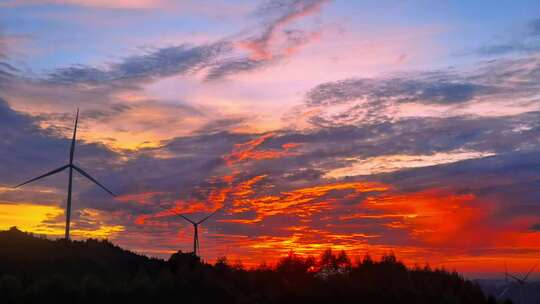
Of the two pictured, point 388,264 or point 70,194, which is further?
point 388,264

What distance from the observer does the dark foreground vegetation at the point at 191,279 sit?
88.7 meters

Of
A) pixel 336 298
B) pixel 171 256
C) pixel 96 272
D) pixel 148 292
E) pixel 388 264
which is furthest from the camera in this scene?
pixel 171 256

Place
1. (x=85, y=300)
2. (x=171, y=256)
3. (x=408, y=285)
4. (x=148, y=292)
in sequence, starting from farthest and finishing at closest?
1. (x=171, y=256)
2. (x=408, y=285)
3. (x=148, y=292)
4. (x=85, y=300)

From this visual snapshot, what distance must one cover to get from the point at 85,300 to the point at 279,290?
34.4m

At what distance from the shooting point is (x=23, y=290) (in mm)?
Result: 86438

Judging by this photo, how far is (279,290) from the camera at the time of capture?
107 m

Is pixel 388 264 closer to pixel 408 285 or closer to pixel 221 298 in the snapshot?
pixel 408 285

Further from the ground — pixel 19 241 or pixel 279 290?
pixel 19 241

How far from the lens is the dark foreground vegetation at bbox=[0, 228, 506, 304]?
88688mm

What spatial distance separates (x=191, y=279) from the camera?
10538 centimetres

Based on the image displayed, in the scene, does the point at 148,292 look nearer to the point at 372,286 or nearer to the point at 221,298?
the point at 221,298

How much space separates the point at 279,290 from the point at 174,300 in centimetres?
2023

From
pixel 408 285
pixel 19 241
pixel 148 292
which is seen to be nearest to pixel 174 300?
pixel 148 292

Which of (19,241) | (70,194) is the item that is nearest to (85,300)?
(70,194)
